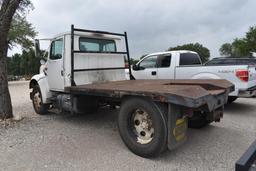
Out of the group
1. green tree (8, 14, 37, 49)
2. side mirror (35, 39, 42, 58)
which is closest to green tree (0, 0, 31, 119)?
side mirror (35, 39, 42, 58)

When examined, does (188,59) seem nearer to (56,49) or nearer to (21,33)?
(56,49)

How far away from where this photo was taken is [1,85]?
252 inches

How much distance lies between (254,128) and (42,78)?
5.67 meters

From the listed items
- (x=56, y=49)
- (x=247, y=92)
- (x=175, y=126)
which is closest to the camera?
(x=175, y=126)

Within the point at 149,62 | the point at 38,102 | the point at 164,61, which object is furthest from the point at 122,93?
the point at 149,62

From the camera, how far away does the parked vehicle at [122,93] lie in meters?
3.72

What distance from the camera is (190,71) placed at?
25.7 ft

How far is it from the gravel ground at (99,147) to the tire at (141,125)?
0.18 metres

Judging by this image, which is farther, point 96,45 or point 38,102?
point 38,102

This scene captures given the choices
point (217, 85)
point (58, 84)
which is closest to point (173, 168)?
point (217, 85)

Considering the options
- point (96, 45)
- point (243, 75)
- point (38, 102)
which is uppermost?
point (96, 45)

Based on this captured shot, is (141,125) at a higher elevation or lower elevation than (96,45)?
lower

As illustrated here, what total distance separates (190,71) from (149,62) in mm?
1919

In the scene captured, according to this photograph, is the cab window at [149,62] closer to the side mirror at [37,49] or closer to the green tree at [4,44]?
the side mirror at [37,49]
